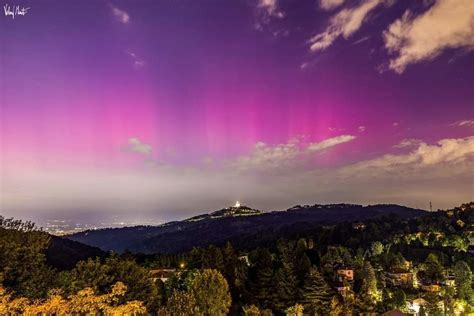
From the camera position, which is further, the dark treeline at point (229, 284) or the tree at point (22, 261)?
the dark treeline at point (229, 284)

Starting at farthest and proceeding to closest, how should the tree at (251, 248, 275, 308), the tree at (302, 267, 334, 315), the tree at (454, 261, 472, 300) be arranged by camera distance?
1. the tree at (454, 261, 472, 300)
2. the tree at (251, 248, 275, 308)
3. the tree at (302, 267, 334, 315)

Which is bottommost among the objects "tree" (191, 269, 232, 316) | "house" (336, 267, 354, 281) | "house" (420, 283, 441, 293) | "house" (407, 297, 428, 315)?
"house" (407, 297, 428, 315)

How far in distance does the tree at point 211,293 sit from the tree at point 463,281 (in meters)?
29.8

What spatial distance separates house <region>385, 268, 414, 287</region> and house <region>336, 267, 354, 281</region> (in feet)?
Result: 28.9

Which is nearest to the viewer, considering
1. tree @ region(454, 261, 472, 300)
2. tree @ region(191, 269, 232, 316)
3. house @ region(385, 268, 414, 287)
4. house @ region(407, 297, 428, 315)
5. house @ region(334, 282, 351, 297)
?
tree @ region(191, 269, 232, 316)

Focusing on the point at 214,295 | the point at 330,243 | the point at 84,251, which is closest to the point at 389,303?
the point at 214,295

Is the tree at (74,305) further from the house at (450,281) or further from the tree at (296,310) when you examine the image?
the house at (450,281)

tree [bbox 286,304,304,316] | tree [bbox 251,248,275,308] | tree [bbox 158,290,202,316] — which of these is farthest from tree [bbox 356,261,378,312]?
tree [bbox 158,290,202,316]

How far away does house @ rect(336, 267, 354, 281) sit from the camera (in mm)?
45031

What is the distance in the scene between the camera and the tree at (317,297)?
35188 mm

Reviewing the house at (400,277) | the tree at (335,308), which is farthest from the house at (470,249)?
the tree at (335,308)

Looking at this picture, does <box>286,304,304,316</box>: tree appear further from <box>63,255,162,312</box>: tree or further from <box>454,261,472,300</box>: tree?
<box>454,261,472,300</box>: tree

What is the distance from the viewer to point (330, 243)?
9381cm

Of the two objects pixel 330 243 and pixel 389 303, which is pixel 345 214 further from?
pixel 389 303
